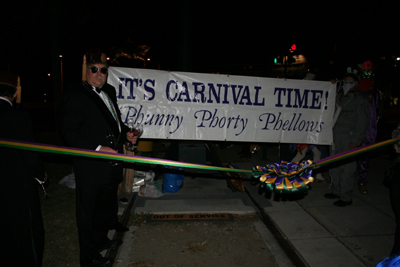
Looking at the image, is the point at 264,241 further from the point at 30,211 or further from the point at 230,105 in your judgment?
the point at 30,211

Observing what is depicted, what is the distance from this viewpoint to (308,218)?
402 cm

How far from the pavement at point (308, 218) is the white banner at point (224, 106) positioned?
3.35 feet

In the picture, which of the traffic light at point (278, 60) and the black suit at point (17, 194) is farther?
the traffic light at point (278, 60)

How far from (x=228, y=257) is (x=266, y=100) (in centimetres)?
287

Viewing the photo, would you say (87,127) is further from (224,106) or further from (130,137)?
(224,106)

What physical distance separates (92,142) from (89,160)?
0.76 ft

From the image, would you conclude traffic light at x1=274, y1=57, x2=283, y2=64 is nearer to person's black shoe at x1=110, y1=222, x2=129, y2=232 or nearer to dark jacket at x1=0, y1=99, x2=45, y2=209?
person's black shoe at x1=110, y1=222, x2=129, y2=232

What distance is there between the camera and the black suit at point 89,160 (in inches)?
98.0

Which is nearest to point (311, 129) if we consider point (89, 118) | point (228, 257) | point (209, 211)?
point (209, 211)

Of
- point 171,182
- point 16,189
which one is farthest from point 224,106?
point 16,189

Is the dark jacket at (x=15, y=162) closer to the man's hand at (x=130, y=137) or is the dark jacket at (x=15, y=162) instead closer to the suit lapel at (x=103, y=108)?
the suit lapel at (x=103, y=108)

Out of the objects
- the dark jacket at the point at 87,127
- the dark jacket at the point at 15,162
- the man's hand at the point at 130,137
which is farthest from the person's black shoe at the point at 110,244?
the man's hand at the point at 130,137

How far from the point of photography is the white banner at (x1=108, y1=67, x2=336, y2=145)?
4.62m

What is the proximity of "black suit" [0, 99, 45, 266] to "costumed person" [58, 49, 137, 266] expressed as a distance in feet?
1.27
